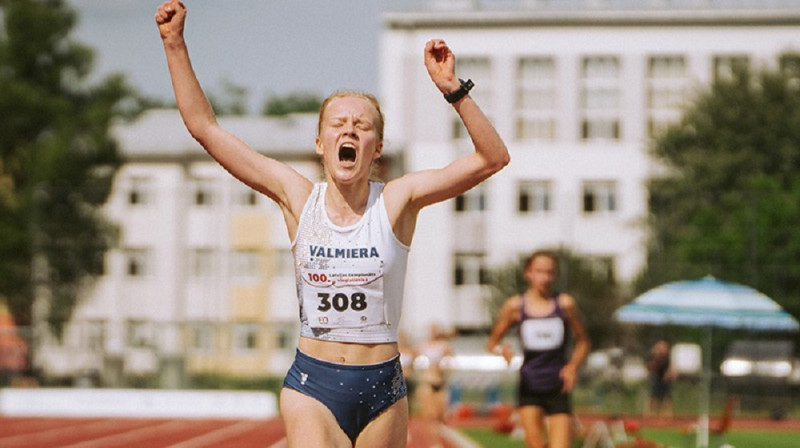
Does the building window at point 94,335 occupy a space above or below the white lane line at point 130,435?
above

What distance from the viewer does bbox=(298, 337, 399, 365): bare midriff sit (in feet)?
Result: 16.6

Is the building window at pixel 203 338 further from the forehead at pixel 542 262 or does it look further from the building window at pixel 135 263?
the forehead at pixel 542 262

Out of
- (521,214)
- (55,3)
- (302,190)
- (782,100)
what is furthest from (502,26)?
(302,190)

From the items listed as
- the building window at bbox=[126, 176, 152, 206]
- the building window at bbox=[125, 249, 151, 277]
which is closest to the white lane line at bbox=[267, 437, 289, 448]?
the building window at bbox=[125, 249, 151, 277]

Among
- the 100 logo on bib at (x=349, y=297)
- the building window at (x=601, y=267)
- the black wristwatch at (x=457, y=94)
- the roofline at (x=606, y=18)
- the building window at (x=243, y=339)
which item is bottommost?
the building window at (x=243, y=339)

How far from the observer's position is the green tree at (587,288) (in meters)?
32.5

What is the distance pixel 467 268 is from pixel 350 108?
162 feet

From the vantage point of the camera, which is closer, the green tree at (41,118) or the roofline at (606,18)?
the green tree at (41,118)

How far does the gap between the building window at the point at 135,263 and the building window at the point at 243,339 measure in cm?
299

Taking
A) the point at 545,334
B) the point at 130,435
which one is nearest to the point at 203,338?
the point at 130,435

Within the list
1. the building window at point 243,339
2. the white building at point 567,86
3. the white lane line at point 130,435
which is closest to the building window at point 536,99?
the white building at point 567,86

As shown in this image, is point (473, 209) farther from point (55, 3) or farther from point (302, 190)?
point (302, 190)

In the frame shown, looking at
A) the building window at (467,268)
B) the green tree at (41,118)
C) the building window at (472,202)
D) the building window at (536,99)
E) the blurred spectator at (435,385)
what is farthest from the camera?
the building window at (536,99)

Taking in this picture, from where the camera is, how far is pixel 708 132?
169ft
